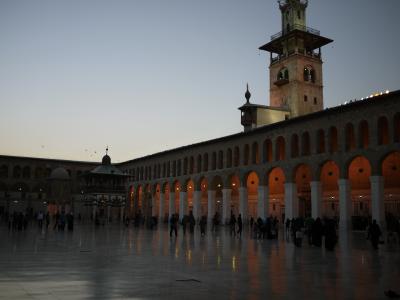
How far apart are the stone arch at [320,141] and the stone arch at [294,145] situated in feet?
7.92

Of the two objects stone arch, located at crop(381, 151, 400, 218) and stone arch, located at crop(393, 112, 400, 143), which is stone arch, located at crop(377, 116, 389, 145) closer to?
stone arch, located at crop(393, 112, 400, 143)

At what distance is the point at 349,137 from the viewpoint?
3297 centimetres

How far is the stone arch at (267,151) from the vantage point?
40.4 m

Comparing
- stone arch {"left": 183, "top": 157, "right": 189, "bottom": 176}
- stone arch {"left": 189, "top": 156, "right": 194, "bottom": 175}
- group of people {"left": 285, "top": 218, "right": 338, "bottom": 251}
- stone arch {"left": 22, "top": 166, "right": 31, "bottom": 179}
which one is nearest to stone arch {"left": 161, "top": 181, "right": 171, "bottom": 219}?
stone arch {"left": 183, "top": 157, "right": 189, "bottom": 176}

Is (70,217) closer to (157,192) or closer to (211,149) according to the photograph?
(211,149)

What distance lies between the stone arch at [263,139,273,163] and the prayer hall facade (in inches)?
3.6

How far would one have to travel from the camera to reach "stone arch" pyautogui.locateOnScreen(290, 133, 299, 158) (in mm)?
37250

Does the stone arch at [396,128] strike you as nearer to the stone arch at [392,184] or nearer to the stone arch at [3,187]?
the stone arch at [392,184]

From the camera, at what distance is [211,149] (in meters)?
48.2

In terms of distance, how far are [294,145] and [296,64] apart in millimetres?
20015

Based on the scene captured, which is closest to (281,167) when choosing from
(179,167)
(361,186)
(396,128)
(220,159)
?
(361,186)

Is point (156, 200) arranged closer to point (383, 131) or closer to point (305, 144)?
point (305, 144)

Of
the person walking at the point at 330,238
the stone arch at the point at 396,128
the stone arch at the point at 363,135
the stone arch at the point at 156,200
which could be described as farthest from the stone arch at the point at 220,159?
the person walking at the point at 330,238

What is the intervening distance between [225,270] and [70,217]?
22.5m
